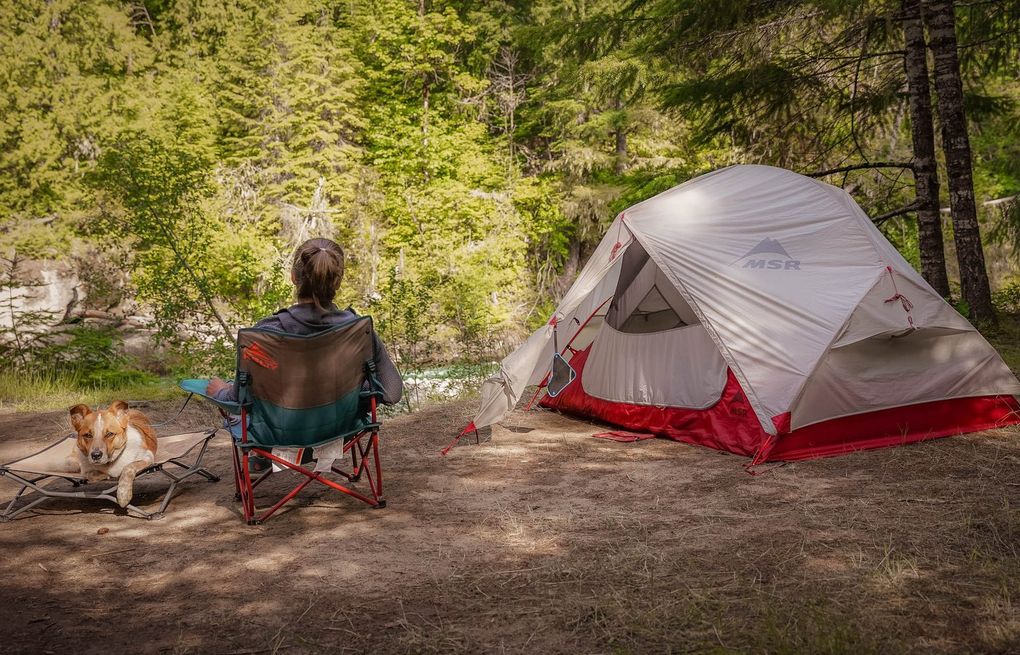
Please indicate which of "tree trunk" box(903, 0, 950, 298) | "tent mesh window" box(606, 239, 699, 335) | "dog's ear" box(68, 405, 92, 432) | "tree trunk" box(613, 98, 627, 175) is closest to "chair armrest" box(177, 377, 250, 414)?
"dog's ear" box(68, 405, 92, 432)

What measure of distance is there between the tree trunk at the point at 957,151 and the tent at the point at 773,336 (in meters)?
2.66

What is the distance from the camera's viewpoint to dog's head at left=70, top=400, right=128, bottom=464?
140 inches

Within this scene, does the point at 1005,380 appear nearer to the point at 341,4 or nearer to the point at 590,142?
the point at 590,142

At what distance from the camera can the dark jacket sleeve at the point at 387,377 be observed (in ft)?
11.8

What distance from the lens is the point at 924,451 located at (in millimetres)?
4203

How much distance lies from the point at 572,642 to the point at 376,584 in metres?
0.82

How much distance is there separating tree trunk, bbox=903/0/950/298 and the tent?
8.69ft

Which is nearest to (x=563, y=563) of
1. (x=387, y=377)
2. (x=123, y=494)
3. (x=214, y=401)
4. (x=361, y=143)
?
(x=387, y=377)

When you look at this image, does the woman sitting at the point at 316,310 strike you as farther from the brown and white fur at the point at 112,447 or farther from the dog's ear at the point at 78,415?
the dog's ear at the point at 78,415

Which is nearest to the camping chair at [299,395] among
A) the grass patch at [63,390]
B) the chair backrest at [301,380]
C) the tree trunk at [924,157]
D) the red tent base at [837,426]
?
the chair backrest at [301,380]

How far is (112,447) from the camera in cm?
362

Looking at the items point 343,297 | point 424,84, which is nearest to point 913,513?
point 343,297

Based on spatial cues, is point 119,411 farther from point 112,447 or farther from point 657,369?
point 657,369

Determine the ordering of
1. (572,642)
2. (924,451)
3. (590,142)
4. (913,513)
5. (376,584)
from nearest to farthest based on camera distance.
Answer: (572,642)
(376,584)
(913,513)
(924,451)
(590,142)
